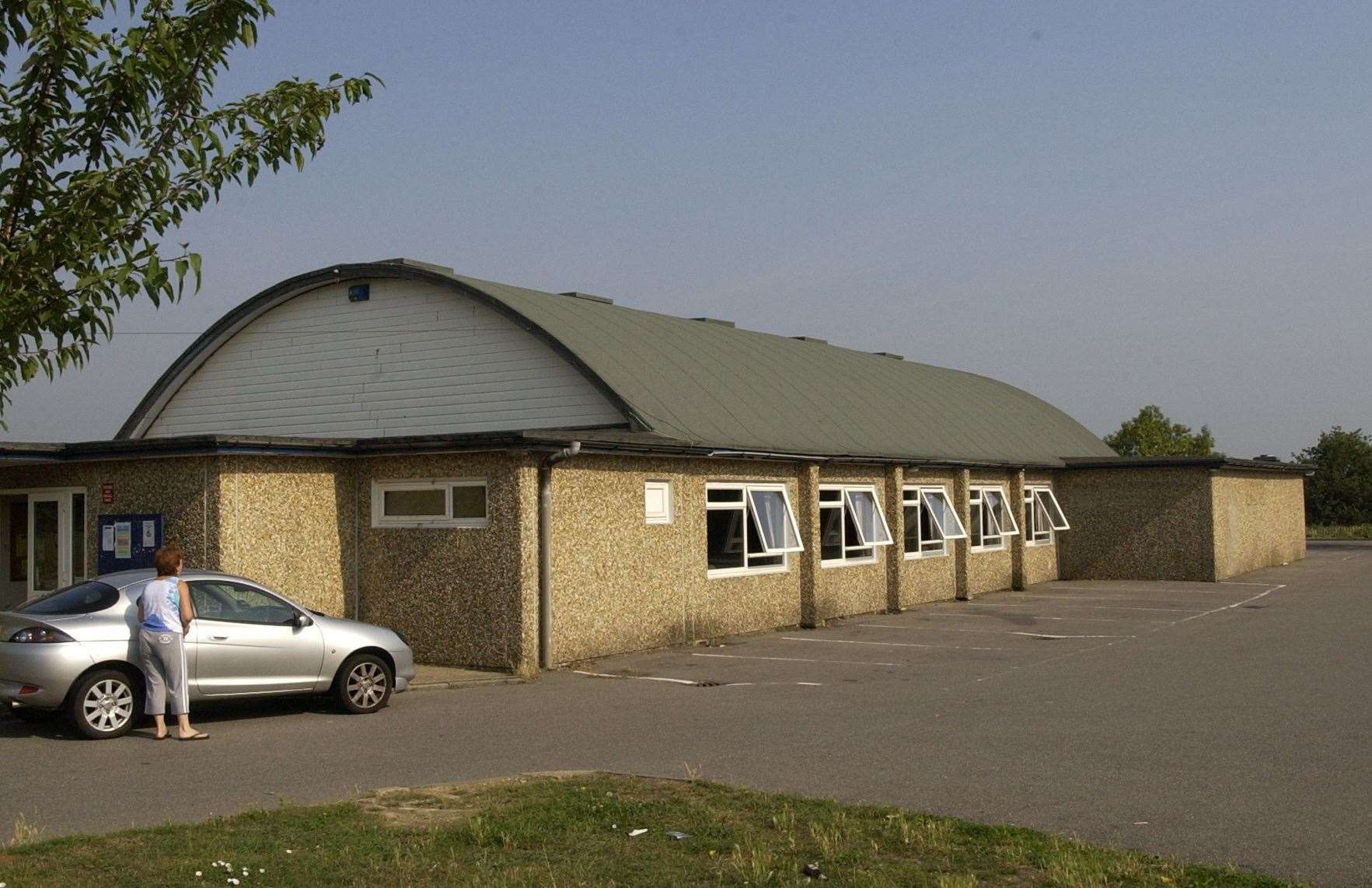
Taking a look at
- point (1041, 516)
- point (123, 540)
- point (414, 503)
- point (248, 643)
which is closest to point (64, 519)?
point (123, 540)

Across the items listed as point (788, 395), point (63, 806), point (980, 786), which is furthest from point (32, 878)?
point (788, 395)

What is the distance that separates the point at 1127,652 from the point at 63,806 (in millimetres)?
13869

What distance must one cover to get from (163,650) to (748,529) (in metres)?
11.1

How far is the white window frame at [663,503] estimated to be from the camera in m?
19.0

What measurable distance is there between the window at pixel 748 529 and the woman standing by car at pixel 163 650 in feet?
31.4

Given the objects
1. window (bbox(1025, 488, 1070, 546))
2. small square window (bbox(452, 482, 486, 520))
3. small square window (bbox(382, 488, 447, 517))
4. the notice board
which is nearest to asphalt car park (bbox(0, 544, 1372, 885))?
small square window (bbox(452, 482, 486, 520))

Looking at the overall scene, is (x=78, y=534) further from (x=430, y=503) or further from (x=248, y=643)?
(x=248, y=643)

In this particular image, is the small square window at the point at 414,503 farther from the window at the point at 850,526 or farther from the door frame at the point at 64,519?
the window at the point at 850,526

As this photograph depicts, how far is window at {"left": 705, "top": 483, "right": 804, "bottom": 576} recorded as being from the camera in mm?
20750

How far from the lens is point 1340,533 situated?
67250mm

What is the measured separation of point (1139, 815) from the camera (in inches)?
336

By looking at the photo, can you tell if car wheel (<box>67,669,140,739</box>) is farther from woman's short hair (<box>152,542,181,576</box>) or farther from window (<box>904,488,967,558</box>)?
window (<box>904,488,967,558</box>)

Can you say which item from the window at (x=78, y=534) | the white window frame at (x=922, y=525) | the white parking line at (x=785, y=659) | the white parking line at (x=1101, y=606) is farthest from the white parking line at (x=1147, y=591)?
the window at (x=78, y=534)

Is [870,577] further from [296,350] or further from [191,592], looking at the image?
[191,592]
